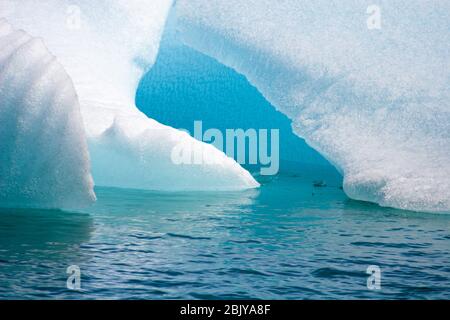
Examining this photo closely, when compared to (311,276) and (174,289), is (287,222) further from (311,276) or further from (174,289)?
(174,289)

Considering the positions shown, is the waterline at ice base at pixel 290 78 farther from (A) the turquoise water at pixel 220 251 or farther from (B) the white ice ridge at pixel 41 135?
(A) the turquoise water at pixel 220 251

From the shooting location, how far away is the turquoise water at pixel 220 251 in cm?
360

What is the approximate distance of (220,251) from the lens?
15.3 feet

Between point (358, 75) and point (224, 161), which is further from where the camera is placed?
point (224, 161)

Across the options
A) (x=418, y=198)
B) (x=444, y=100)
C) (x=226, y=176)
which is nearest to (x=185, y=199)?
(x=226, y=176)

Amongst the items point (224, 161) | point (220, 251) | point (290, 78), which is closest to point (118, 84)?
point (224, 161)

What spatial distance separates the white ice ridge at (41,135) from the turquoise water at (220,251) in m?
0.27

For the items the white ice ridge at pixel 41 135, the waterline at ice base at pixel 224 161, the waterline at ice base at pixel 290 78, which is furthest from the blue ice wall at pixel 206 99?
the white ice ridge at pixel 41 135

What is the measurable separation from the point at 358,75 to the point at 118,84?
3376mm

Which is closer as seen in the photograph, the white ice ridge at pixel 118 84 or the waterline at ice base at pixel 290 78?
the waterline at ice base at pixel 290 78

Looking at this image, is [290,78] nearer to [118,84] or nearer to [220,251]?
[118,84]

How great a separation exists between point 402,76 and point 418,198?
6.38ft

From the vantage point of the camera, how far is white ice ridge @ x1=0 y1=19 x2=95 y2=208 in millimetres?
5691

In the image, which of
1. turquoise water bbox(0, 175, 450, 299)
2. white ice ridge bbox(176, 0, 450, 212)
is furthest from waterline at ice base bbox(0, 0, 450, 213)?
turquoise water bbox(0, 175, 450, 299)
